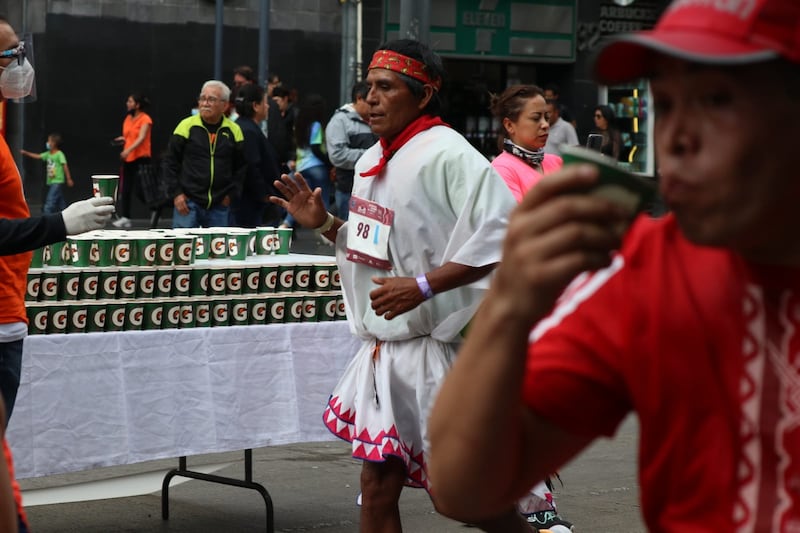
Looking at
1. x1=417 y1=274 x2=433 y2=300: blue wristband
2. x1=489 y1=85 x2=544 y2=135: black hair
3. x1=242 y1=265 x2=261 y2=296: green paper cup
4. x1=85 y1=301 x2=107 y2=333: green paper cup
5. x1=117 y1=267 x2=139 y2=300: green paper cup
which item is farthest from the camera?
x1=489 y1=85 x2=544 y2=135: black hair

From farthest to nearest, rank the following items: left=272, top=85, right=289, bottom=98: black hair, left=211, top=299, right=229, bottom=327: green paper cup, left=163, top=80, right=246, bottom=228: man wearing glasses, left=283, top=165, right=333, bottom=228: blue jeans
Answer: left=272, top=85, right=289, bottom=98: black hair → left=283, top=165, right=333, bottom=228: blue jeans → left=163, top=80, right=246, bottom=228: man wearing glasses → left=211, top=299, right=229, bottom=327: green paper cup

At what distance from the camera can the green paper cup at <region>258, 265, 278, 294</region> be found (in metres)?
6.26

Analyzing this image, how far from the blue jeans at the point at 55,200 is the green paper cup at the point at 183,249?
44.6 feet

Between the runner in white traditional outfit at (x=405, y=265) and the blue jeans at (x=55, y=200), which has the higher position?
the runner in white traditional outfit at (x=405, y=265)

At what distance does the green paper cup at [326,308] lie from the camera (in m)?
6.38

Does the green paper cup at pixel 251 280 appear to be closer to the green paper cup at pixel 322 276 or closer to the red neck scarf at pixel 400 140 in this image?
the green paper cup at pixel 322 276

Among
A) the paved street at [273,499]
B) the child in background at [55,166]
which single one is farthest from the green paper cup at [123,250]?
the child in background at [55,166]

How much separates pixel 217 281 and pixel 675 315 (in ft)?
15.6

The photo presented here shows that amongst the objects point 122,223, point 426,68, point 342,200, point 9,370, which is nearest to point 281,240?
point 426,68

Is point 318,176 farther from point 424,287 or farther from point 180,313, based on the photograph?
point 424,287

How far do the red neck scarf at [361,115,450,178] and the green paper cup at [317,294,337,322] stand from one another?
4.50 feet

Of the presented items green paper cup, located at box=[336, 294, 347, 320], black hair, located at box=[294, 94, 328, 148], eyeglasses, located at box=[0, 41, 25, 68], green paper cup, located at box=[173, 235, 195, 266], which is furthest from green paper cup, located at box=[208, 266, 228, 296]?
black hair, located at box=[294, 94, 328, 148]

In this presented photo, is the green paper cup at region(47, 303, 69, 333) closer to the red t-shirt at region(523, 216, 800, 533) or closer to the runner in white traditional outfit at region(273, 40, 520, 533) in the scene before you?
the runner in white traditional outfit at region(273, 40, 520, 533)

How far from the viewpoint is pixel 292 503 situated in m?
6.79
